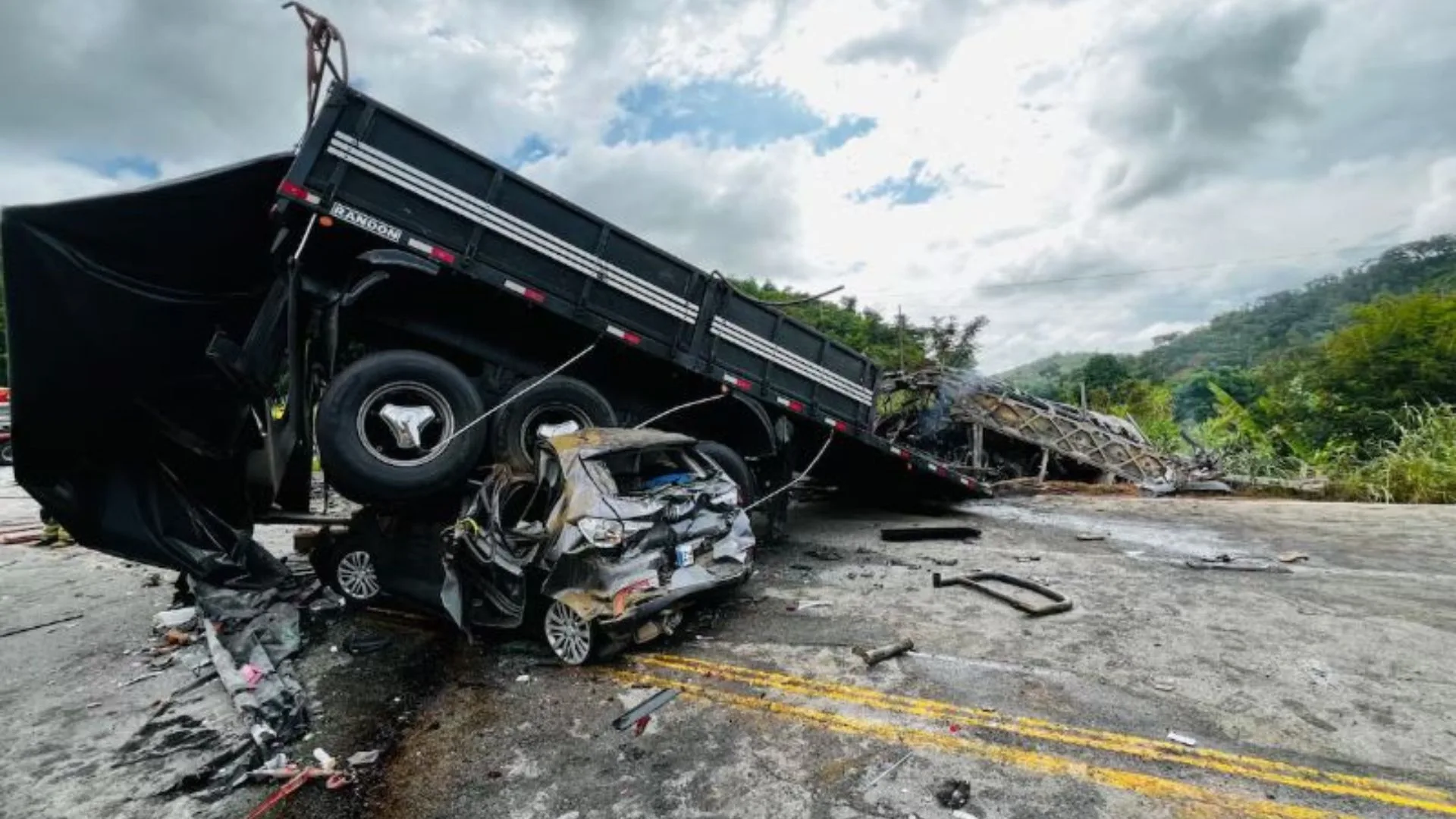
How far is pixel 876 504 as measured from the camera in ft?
35.5

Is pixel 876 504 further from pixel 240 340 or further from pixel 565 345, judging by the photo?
pixel 240 340

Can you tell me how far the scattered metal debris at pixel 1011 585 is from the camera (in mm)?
4770

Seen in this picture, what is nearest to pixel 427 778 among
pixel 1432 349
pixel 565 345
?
pixel 565 345

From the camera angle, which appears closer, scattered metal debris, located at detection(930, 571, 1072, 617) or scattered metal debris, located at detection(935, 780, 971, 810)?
scattered metal debris, located at detection(935, 780, 971, 810)

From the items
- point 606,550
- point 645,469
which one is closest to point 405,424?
point 645,469

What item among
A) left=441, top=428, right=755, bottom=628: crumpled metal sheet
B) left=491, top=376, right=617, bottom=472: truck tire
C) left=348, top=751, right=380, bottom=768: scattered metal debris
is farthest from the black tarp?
left=348, top=751, right=380, bottom=768: scattered metal debris

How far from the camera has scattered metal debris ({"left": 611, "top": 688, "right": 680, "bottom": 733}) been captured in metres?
3.40

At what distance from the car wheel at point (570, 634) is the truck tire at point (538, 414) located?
5.29 feet

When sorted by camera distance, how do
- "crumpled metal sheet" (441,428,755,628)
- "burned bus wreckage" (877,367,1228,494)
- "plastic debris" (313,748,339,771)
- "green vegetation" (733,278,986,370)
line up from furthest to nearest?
"green vegetation" (733,278,986,370), "burned bus wreckage" (877,367,1228,494), "crumpled metal sheet" (441,428,755,628), "plastic debris" (313,748,339,771)

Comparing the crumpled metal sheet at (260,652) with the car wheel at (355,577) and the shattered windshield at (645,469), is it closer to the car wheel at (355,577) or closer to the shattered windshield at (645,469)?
the car wheel at (355,577)

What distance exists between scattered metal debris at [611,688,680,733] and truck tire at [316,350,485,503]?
2.63 m

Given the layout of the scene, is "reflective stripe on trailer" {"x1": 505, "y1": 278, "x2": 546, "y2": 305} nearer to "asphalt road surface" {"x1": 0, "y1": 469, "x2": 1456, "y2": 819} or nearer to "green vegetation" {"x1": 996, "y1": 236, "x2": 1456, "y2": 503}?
"asphalt road surface" {"x1": 0, "y1": 469, "x2": 1456, "y2": 819}

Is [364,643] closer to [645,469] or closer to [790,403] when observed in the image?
[645,469]

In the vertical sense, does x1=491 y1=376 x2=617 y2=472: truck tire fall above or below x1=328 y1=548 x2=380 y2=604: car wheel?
above
